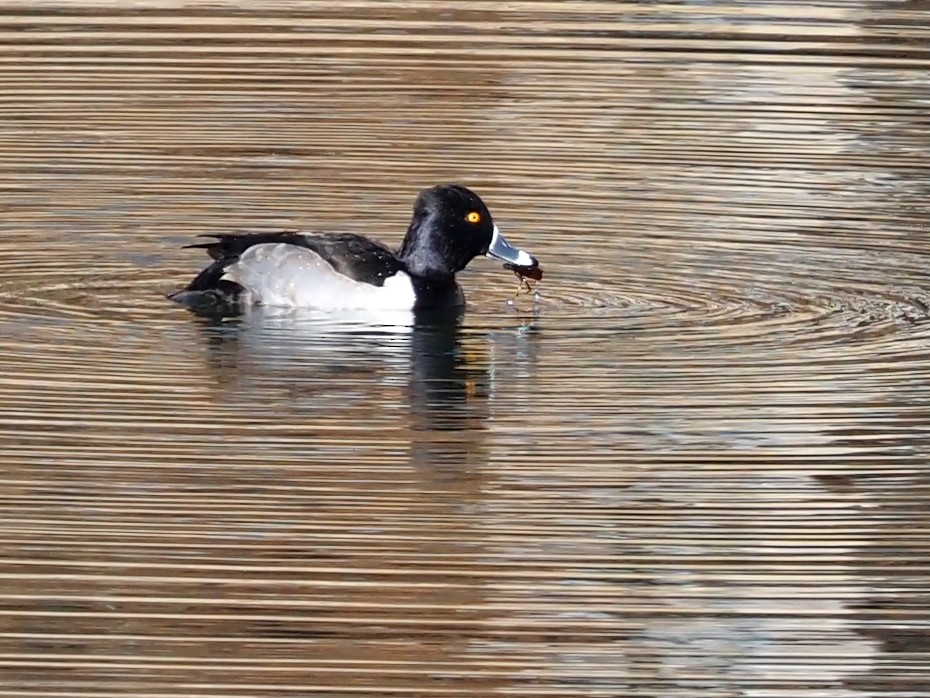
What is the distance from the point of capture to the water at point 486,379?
308 inches

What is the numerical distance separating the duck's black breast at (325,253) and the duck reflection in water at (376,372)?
0.26 metres

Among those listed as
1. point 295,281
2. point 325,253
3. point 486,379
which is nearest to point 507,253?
point 325,253

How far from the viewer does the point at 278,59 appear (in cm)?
1867

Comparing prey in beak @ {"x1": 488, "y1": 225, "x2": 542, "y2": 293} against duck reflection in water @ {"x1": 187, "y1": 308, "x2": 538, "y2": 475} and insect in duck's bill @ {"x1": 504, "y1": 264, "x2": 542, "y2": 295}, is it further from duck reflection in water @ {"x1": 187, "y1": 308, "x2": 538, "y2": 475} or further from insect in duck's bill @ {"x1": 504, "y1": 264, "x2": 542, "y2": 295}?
duck reflection in water @ {"x1": 187, "y1": 308, "x2": 538, "y2": 475}

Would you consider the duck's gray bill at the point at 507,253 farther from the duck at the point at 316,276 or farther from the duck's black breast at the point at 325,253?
the duck's black breast at the point at 325,253

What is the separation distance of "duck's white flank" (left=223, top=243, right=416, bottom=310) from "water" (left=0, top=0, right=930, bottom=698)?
188 mm

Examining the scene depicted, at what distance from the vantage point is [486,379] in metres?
10.9

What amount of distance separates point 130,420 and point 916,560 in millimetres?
3289

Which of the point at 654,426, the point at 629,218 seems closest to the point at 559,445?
the point at 654,426

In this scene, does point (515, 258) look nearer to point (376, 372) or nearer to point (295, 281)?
point (295, 281)

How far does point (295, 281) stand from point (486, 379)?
5.79ft

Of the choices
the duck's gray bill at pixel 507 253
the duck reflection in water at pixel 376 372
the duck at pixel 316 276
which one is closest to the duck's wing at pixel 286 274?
the duck at pixel 316 276

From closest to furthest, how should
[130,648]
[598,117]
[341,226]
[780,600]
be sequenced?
1. [130,648]
2. [780,600]
3. [341,226]
4. [598,117]

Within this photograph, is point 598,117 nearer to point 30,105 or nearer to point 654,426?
point 30,105
